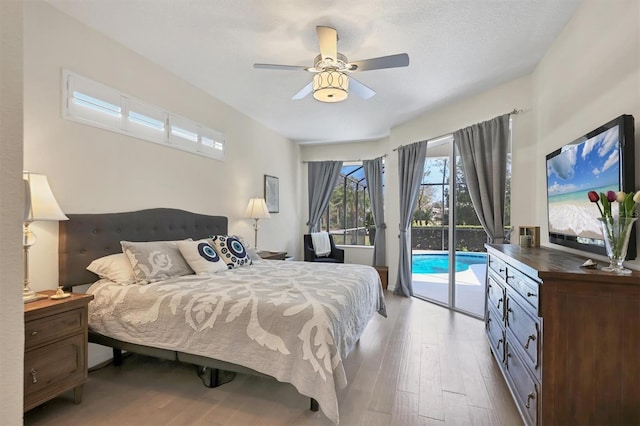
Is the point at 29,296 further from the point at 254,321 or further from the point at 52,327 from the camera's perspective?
the point at 254,321

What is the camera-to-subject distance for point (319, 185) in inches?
258

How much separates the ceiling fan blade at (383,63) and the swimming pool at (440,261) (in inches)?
108

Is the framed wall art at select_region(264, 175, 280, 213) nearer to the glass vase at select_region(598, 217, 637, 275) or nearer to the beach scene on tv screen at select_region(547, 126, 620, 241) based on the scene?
the beach scene on tv screen at select_region(547, 126, 620, 241)

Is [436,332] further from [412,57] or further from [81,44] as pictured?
[81,44]

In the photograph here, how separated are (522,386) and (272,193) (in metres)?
4.40

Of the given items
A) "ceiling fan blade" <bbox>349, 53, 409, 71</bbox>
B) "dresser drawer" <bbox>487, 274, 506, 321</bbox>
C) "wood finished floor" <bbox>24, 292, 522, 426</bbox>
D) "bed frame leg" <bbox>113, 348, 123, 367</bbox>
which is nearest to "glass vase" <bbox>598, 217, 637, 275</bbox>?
"dresser drawer" <bbox>487, 274, 506, 321</bbox>

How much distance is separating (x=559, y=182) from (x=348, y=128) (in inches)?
138

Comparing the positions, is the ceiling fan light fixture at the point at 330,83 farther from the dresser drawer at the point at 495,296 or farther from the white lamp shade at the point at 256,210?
the white lamp shade at the point at 256,210

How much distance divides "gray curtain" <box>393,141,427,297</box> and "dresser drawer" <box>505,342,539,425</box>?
2.86 meters

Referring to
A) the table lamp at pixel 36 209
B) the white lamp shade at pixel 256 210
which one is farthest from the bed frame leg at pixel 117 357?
the white lamp shade at pixel 256 210

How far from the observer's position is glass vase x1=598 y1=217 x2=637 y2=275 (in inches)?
59.1

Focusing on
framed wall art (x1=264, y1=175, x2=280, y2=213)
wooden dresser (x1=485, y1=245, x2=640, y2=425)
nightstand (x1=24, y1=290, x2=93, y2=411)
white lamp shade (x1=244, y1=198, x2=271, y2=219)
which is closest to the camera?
wooden dresser (x1=485, y1=245, x2=640, y2=425)

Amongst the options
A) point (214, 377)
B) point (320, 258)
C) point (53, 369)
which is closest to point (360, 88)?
point (214, 377)

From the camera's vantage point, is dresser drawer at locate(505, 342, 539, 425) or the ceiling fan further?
the ceiling fan
